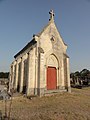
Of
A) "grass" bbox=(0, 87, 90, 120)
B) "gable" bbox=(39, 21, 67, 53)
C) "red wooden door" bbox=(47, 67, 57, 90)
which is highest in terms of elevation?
"gable" bbox=(39, 21, 67, 53)

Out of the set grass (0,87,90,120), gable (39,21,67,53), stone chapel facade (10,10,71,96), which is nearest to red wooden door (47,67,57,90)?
stone chapel facade (10,10,71,96)

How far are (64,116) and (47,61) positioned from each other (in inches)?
383

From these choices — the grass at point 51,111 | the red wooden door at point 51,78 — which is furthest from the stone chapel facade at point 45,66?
the grass at point 51,111

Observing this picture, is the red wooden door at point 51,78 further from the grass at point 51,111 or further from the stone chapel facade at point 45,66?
the grass at point 51,111

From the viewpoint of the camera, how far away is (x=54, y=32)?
17578mm

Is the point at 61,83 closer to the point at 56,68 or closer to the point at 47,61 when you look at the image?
the point at 56,68

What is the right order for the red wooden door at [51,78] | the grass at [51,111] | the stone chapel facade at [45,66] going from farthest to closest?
1. the red wooden door at [51,78]
2. the stone chapel facade at [45,66]
3. the grass at [51,111]

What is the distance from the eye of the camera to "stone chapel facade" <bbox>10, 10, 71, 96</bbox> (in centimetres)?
1407

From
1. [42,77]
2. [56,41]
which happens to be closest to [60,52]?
[56,41]

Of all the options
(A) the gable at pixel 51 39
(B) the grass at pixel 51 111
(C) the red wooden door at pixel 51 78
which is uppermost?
(A) the gable at pixel 51 39

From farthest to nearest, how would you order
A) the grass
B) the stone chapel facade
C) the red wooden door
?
the red wooden door → the stone chapel facade → the grass

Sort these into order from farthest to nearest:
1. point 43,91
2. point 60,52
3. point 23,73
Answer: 1. point 60,52
2. point 23,73
3. point 43,91

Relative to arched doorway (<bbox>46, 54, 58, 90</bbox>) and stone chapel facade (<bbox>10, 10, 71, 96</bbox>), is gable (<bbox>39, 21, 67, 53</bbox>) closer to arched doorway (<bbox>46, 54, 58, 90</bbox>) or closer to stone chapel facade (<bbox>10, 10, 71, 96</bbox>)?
stone chapel facade (<bbox>10, 10, 71, 96</bbox>)

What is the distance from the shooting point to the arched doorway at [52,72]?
16011mm
